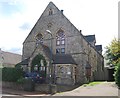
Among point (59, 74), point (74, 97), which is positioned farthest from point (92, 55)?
point (74, 97)

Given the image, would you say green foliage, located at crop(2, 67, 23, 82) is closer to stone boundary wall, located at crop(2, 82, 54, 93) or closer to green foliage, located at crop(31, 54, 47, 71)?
stone boundary wall, located at crop(2, 82, 54, 93)

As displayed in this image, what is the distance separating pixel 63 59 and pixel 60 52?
8.77ft

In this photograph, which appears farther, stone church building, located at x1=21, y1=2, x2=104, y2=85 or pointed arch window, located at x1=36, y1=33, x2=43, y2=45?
pointed arch window, located at x1=36, y1=33, x2=43, y2=45

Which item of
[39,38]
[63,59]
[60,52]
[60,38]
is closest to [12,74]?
[63,59]

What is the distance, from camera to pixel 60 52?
1451 inches

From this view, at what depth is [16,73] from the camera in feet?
104

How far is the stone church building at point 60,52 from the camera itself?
3362 cm

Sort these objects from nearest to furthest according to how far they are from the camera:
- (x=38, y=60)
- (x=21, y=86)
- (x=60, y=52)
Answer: (x=21, y=86) < (x=38, y=60) < (x=60, y=52)

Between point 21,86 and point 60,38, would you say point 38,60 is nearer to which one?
point 60,38

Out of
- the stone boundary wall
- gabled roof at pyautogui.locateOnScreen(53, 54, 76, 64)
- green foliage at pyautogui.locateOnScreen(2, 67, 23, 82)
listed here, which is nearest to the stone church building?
gabled roof at pyautogui.locateOnScreen(53, 54, 76, 64)

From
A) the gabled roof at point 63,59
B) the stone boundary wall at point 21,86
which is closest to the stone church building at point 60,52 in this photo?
the gabled roof at point 63,59

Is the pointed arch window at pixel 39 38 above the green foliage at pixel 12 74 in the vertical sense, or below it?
above

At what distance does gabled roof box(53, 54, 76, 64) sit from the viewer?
3344cm

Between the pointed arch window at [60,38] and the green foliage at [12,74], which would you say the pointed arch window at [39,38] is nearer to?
the pointed arch window at [60,38]
